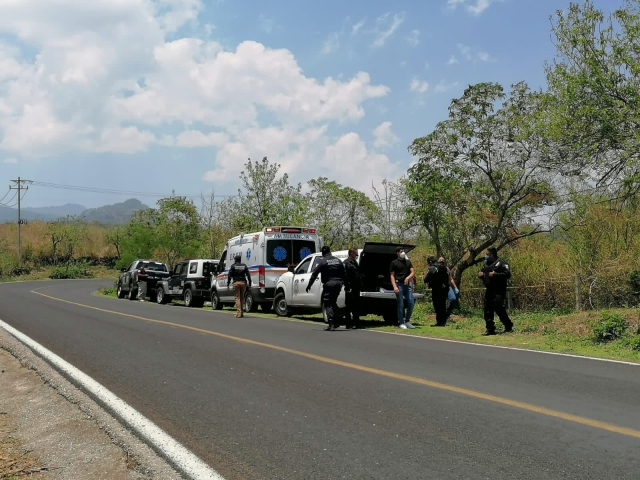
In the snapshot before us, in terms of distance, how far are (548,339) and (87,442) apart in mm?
9696

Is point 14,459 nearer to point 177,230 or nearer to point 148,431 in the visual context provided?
point 148,431

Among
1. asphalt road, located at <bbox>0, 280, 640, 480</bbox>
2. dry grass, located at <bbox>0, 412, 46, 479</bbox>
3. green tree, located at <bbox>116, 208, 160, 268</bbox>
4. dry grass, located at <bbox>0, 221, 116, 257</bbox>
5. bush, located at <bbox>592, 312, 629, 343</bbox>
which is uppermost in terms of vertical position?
dry grass, located at <bbox>0, 221, 116, 257</bbox>

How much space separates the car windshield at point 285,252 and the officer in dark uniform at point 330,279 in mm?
6293

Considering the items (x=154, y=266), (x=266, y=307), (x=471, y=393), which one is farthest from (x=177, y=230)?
(x=471, y=393)

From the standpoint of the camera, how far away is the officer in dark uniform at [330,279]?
14.7 m

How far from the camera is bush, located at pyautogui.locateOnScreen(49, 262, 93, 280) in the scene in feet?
267

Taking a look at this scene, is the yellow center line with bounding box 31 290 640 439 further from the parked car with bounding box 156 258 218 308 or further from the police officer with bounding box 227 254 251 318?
the parked car with bounding box 156 258 218 308

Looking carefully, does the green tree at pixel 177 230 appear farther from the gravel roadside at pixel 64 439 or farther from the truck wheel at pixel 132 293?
the gravel roadside at pixel 64 439

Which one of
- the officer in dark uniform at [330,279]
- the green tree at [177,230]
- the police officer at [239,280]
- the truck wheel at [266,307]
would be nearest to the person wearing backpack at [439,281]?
the officer in dark uniform at [330,279]

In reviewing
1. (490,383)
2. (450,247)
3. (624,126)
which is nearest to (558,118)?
(624,126)

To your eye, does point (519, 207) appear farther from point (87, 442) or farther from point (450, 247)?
point (87, 442)

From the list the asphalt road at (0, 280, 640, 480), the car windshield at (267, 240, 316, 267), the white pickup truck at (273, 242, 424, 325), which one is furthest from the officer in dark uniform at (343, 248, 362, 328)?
the car windshield at (267, 240, 316, 267)

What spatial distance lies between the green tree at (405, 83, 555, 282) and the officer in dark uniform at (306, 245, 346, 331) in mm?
7117

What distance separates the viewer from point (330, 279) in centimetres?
1495
